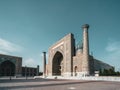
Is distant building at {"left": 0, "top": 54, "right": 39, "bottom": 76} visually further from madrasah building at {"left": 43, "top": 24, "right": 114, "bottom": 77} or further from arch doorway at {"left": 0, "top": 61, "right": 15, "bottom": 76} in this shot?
madrasah building at {"left": 43, "top": 24, "right": 114, "bottom": 77}

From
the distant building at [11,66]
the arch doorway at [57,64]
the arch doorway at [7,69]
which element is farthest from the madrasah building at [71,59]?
the arch doorway at [7,69]

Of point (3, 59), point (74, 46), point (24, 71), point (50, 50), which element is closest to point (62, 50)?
point (74, 46)

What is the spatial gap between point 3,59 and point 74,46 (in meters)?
34.3

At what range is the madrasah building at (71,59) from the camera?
32000mm

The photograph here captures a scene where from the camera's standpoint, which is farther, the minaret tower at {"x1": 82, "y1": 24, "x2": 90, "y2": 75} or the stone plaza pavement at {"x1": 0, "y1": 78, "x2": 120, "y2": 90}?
the minaret tower at {"x1": 82, "y1": 24, "x2": 90, "y2": 75}

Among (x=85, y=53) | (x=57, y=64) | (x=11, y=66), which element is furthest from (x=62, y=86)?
(x=11, y=66)

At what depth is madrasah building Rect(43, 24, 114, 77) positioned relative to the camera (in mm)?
32000

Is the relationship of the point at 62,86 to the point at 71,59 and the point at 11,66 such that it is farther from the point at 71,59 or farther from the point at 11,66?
the point at 11,66

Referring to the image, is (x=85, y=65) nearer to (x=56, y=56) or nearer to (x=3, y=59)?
(x=56, y=56)

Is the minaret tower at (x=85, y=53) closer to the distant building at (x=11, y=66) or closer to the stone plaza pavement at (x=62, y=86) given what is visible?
the stone plaza pavement at (x=62, y=86)

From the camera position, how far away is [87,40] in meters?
32.4

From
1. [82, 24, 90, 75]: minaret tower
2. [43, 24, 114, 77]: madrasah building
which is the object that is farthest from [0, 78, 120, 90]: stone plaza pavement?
[43, 24, 114, 77]: madrasah building

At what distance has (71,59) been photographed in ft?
124

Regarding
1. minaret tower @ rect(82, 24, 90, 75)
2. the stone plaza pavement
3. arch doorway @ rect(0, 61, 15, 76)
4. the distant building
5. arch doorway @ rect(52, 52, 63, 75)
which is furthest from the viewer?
arch doorway @ rect(0, 61, 15, 76)
